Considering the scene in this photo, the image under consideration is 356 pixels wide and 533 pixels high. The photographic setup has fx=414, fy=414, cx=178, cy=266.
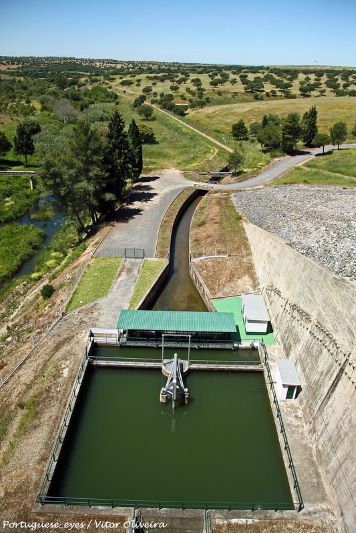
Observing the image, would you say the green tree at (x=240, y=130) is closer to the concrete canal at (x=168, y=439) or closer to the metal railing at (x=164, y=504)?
the concrete canal at (x=168, y=439)

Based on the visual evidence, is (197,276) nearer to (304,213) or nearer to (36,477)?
(304,213)

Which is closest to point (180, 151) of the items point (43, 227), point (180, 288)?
point (43, 227)

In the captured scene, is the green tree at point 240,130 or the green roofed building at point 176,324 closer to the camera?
the green roofed building at point 176,324

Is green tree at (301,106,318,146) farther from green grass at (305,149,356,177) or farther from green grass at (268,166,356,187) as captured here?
green grass at (268,166,356,187)

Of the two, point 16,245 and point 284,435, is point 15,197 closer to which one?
point 16,245

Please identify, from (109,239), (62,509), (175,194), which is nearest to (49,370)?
(62,509)

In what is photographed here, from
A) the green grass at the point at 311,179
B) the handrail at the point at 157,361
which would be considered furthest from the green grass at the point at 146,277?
the green grass at the point at 311,179
